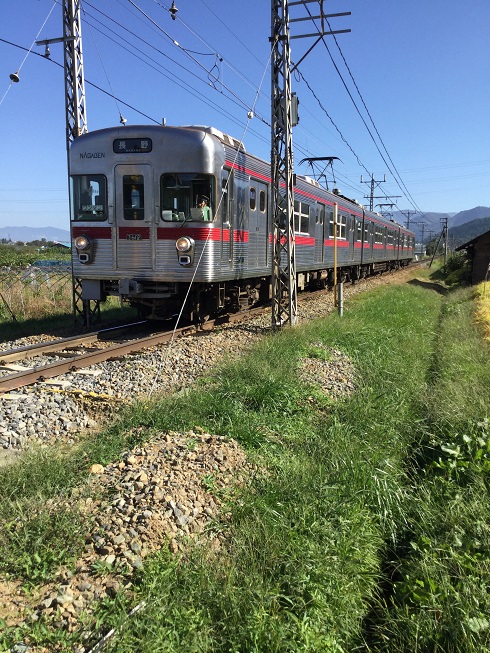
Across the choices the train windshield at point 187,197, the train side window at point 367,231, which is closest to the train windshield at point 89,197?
the train windshield at point 187,197

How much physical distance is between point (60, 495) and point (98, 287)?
290 inches

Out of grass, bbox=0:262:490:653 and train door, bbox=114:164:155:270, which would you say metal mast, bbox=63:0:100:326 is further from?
grass, bbox=0:262:490:653

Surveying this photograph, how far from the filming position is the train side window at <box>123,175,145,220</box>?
986 cm

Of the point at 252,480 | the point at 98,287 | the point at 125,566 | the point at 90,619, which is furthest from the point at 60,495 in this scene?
the point at 98,287

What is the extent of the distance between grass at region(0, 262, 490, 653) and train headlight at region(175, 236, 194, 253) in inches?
144

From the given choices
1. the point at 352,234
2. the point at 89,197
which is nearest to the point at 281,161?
the point at 89,197

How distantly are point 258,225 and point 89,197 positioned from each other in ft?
13.0

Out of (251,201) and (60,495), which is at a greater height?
(251,201)

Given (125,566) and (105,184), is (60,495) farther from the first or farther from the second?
(105,184)

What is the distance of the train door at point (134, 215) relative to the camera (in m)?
9.81

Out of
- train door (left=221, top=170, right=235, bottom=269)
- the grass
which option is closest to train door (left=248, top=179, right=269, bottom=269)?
train door (left=221, top=170, right=235, bottom=269)

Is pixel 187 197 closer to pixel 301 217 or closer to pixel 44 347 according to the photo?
pixel 44 347

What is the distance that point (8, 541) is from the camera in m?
3.06

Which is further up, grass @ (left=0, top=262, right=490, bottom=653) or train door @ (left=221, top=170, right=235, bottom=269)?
train door @ (left=221, top=170, right=235, bottom=269)
